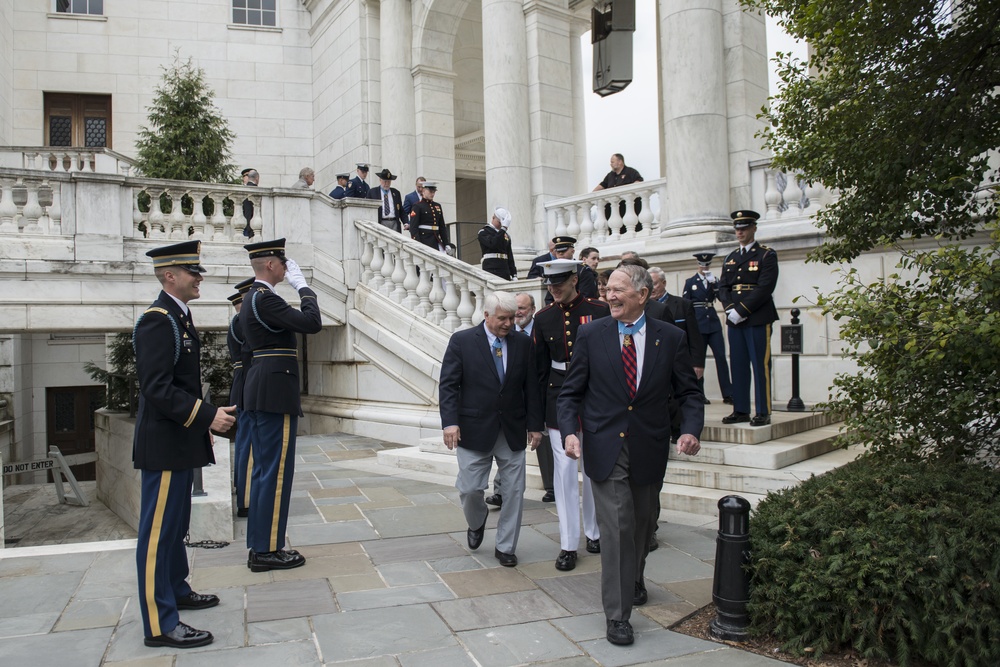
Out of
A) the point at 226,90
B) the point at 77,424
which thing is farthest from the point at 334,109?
the point at 77,424

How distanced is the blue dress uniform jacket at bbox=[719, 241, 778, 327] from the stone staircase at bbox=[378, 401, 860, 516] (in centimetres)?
108

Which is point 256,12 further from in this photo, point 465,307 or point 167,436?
point 167,436

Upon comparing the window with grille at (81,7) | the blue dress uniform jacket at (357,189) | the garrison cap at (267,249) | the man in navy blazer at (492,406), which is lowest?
the man in navy blazer at (492,406)

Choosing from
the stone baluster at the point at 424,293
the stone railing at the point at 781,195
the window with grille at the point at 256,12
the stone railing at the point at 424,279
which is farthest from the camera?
the window with grille at the point at 256,12

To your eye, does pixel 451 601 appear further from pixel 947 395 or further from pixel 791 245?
pixel 791 245

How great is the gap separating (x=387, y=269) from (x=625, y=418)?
853cm

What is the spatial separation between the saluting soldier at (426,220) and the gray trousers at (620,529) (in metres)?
9.47

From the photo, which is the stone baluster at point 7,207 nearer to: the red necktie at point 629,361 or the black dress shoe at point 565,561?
the black dress shoe at point 565,561

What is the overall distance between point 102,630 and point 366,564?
171 cm

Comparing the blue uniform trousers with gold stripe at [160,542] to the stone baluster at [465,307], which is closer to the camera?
the blue uniform trousers with gold stripe at [160,542]

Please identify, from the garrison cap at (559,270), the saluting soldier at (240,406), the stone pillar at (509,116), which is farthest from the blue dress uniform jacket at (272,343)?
the stone pillar at (509,116)

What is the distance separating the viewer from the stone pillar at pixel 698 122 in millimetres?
11195

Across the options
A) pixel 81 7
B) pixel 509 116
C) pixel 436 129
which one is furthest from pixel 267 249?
pixel 81 7

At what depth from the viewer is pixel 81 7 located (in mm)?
22281
